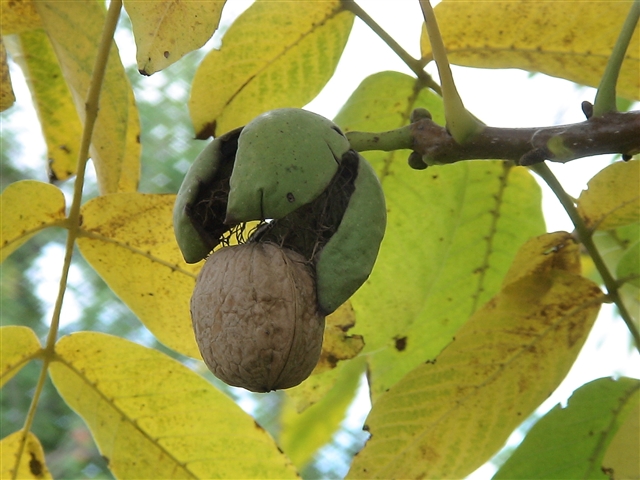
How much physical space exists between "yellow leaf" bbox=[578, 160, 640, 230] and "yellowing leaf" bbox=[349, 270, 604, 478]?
0.19 m

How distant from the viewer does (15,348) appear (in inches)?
55.9

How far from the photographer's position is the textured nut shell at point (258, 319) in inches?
39.8

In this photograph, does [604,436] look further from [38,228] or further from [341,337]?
[38,228]

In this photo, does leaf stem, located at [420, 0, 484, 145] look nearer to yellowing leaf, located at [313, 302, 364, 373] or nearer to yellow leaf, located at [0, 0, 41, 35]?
yellowing leaf, located at [313, 302, 364, 373]

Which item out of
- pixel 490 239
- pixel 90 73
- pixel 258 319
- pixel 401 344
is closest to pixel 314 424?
pixel 401 344

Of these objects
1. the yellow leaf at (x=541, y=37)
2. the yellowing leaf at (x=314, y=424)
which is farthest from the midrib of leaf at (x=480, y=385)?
the yellowing leaf at (x=314, y=424)

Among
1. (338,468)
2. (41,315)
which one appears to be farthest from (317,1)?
(41,315)

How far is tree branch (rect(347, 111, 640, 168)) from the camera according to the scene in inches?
43.7

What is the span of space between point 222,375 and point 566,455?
2.04 ft

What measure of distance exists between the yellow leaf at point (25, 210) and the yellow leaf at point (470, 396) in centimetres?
65

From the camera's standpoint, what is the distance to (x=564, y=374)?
1359 millimetres

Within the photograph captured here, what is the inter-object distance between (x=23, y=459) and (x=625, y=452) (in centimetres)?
98

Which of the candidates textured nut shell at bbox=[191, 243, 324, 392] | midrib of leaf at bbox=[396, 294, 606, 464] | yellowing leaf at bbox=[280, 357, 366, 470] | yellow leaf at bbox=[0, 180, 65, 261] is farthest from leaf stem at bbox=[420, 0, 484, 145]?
yellowing leaf at bbox=[280, 357, 366, 470]

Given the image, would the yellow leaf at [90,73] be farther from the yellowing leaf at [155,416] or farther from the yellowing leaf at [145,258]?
the yellowing leaf at [155,416]
